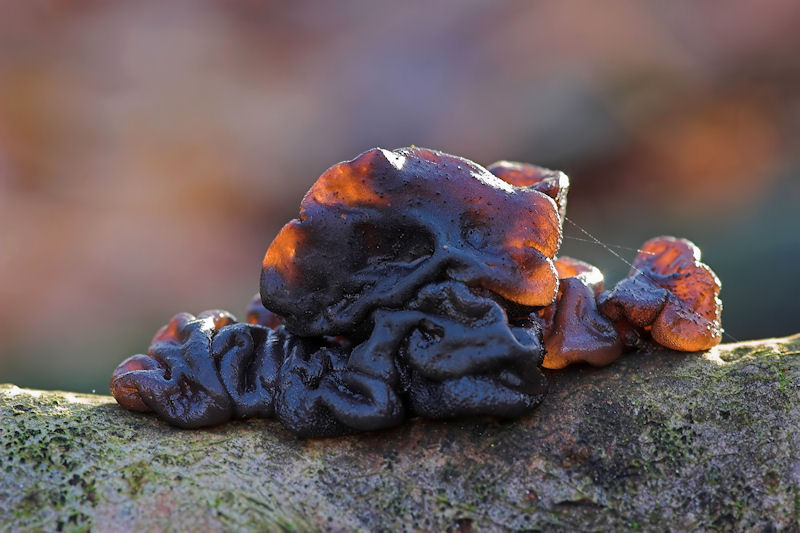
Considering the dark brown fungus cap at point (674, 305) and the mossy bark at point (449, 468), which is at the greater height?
the dark brown fungus cap at point (674, 305)

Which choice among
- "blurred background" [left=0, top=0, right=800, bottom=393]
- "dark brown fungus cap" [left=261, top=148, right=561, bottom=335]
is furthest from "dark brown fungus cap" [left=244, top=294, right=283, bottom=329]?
"blurred background" [left=0, top=0, right=800, bottom=393]

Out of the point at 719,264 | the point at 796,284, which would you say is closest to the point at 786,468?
the point at 796,284

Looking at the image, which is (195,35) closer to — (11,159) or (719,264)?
(11,159)

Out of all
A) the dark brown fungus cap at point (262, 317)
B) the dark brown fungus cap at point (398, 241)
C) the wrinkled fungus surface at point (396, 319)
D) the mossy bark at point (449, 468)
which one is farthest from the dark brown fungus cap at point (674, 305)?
the dark brown fungus cap at point (262, 317)

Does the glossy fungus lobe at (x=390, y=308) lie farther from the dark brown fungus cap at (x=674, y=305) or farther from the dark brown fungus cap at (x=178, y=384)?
the dark brown fungus cap at (x=674, y=305)

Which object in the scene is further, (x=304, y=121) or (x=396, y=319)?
(x=304, y=121)

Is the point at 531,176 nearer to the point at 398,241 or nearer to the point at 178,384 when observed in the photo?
the point at 398,241

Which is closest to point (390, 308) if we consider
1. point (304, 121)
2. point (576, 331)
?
point (576, 331)
